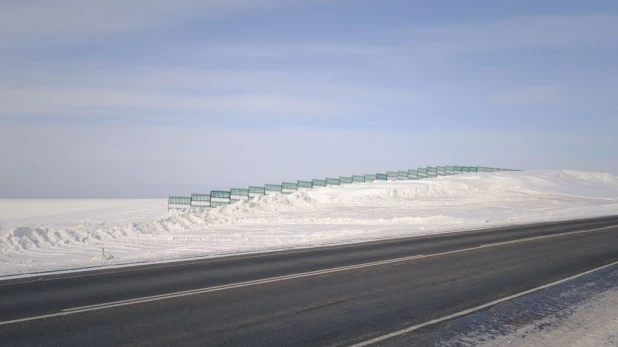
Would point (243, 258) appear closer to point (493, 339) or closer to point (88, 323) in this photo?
point (88, 323)

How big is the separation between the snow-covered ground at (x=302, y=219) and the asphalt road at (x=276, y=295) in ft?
10.1

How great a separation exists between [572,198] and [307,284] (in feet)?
136

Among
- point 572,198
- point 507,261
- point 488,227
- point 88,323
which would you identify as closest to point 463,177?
point 572,198

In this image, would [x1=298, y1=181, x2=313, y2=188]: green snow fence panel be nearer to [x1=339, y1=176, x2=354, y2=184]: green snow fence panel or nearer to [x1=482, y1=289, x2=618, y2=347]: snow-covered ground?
[x1=339, y1=176, x2=354, y2=184]: green snow fence panel

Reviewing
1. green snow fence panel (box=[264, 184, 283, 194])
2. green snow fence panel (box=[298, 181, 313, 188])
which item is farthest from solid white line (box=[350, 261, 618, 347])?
green snow fence panel (box=[298, 181, 313, 188])

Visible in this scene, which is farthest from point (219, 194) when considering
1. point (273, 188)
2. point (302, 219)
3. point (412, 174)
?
point (412, 174)

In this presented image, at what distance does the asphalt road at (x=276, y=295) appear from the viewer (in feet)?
23.7

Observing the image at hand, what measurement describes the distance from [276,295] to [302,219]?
2116 cm

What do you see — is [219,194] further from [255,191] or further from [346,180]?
[346,180]

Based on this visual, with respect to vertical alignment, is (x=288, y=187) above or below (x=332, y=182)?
below

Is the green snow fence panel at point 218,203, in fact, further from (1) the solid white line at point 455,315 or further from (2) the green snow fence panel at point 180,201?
(1) the solid white line at point 455,315

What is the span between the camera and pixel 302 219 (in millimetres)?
30766

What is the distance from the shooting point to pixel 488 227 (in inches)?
950

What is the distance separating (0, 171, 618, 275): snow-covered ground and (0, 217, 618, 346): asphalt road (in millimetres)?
3065
